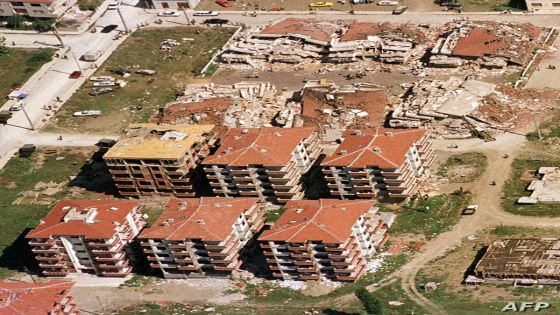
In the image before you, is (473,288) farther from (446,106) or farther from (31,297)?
(31,297)

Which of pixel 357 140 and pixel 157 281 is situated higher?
pixel 357 140

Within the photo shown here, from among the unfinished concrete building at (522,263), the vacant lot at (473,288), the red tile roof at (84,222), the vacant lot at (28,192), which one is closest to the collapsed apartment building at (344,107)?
the vacant lot at (473,288)

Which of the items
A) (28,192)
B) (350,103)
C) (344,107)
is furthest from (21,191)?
(350,103)

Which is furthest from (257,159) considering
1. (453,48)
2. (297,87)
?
(453,48)

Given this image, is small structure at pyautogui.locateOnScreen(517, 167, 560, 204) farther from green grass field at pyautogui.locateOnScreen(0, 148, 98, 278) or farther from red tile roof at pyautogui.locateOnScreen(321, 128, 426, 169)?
green grass field at pyautogui.locateOnScreen(0, 148, 98, 278)

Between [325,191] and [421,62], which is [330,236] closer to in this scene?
[325,191]

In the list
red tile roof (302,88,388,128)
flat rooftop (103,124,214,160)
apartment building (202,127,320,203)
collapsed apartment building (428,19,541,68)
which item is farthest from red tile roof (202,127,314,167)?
collapsed apartment building (428,19,541,68)

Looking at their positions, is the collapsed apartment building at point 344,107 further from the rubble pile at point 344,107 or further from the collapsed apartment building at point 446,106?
the collapsed apartment building at point 446,106
